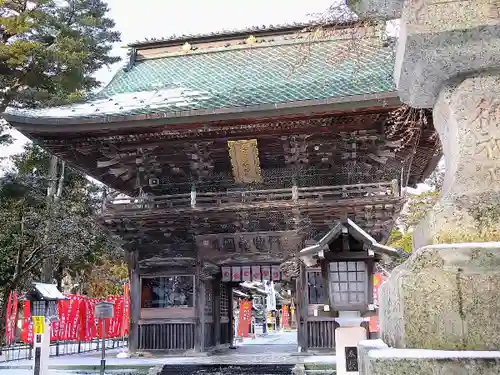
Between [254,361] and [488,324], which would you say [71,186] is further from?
[488,324]

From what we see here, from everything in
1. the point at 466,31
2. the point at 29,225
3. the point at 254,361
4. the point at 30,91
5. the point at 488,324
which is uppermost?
the point at 30,91

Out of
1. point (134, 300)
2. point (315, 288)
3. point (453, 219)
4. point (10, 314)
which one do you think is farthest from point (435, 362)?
point (10, 314)

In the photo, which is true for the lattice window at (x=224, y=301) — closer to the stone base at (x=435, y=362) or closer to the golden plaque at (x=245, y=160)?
the golden plaque at (x=245, y=160)

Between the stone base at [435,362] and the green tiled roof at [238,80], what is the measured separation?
7691mm

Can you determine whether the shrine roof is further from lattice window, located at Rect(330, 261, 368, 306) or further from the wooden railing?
lattice window, located at Rect(330, 261, 368, 306)

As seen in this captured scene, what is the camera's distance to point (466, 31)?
6.86ft

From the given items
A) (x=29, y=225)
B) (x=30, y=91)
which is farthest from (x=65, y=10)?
(x=29, y=225)

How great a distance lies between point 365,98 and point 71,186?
15825 millimetres

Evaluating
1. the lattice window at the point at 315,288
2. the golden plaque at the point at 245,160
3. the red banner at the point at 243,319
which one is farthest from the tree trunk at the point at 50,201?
the red banner at the point at 243,319

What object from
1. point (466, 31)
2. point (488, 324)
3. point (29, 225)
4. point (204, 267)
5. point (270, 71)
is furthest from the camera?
point (29, 225)

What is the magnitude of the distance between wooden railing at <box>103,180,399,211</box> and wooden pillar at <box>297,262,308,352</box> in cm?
177

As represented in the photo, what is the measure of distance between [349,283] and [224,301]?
8612 mm

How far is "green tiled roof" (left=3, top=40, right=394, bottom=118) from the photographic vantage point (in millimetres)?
10812

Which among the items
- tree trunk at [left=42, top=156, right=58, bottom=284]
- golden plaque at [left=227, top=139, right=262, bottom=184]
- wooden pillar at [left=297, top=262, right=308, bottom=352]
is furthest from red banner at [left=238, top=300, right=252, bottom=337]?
golden plaque at [left=227, top=139, right=262, bottom=184]
